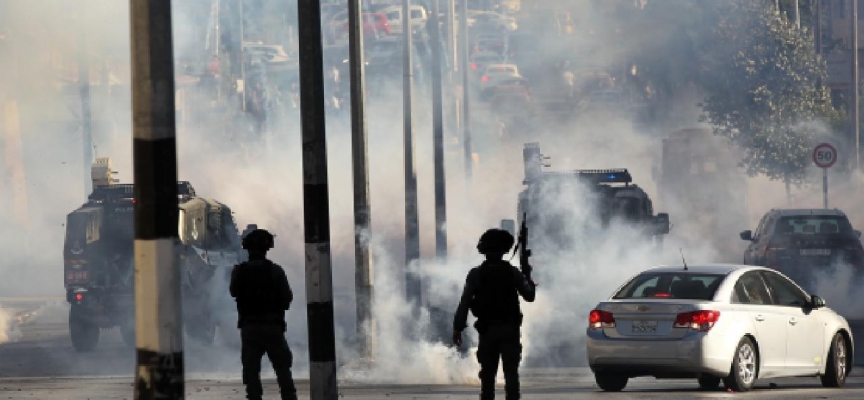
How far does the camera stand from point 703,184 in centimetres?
6644

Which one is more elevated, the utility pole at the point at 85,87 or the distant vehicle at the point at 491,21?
the distant vehicle at the point at 491,21

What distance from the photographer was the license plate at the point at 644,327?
16609 millimetres

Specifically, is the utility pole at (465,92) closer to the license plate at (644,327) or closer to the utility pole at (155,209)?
the license plate at (644,327)

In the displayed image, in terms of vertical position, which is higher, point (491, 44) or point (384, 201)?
point (491, 44)

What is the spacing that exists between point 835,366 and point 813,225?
13.2 m

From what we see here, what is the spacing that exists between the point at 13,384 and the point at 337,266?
105 feet

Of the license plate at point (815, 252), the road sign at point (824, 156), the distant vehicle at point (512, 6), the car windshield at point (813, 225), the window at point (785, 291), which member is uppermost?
the distant vehicle at point (512, 6)

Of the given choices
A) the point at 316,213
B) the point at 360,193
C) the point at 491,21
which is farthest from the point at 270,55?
the point at 316,213

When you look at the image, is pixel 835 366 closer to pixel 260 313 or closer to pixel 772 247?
pixel 260 313

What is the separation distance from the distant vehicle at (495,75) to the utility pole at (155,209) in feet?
201

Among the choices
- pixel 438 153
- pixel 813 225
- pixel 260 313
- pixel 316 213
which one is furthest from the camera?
pixel 438 153

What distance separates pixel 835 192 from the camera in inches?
2296

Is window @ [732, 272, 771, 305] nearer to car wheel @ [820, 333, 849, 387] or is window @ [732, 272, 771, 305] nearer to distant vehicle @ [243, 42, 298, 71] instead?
car wheel @ [820, 333, 849, 387]

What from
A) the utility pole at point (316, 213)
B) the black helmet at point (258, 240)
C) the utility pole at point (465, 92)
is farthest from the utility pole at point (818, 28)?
the black helmet at point (258, 240)
